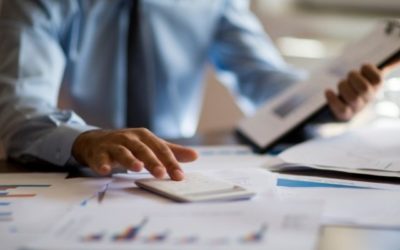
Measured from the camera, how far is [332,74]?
1.16m

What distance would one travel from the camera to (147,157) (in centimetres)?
77

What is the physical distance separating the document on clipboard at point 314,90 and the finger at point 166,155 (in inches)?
12.2

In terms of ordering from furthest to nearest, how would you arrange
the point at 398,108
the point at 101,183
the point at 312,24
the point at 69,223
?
the point at 312,24 → the point at 398,108 → the point at 101,183 → the point at 69,223

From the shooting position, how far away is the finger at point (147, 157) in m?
0.76

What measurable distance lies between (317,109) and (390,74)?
13 centimetres

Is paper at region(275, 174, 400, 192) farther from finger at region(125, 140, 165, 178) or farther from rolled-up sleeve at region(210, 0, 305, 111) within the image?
rolled-up sleeve at region(210, 0, 305, 111)

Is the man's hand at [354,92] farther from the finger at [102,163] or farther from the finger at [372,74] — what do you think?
the finger at [102,163]

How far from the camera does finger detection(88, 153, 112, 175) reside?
765 mm

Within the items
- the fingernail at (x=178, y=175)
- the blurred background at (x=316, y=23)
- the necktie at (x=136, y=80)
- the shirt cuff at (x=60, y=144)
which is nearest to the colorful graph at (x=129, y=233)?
the fingernail at (x=178, y=175)

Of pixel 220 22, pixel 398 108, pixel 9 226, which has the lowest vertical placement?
pixel 9 226

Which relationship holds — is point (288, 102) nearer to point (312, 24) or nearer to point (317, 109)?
point (317, 109)

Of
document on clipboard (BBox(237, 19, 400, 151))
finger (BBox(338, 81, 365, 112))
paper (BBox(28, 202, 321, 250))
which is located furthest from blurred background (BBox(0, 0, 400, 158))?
paper (BBox(28, 202, 321, 250))

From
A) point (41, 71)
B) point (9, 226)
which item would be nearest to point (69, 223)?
point (9, 226)

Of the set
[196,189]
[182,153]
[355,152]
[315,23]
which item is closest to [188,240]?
[196,189]
